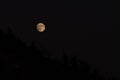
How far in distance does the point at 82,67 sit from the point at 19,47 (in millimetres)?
3692

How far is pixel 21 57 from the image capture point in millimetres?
16531

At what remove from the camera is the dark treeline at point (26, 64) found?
51.4 ft

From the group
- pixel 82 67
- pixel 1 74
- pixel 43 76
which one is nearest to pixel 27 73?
pixel 43 76

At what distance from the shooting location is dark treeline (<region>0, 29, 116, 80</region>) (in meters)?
15.7

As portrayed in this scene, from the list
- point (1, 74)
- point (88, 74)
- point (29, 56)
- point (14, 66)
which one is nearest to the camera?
point (1, 74)

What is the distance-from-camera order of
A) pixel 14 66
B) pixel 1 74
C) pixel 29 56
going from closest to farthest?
pixel 1 74 < pixel 14 66 < pixel 29 56

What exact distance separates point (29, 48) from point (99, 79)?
4.00 meters

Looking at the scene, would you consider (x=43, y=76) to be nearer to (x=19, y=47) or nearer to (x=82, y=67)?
(x=19, y=47)

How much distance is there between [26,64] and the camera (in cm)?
1680

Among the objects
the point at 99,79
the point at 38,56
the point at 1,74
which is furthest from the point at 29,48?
the point at 99,79

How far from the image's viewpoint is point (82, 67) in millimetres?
19500

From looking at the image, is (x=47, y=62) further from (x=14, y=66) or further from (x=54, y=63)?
(x=14, y=66)

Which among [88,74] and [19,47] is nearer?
[19,47]

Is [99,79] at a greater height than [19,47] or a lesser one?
lesser
